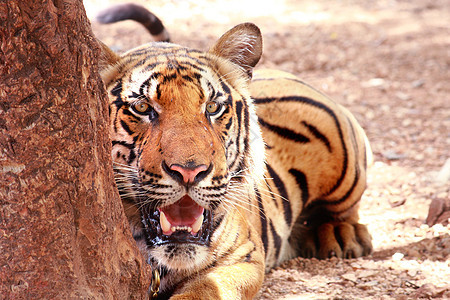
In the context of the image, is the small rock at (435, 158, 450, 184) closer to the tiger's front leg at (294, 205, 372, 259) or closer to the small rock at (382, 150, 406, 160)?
the small rock at (382, 150, 406, 160)

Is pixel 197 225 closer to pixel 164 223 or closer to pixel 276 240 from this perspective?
pixel 164 223

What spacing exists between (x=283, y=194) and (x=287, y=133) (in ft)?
1.34

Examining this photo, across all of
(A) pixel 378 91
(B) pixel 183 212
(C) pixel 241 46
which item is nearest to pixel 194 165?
(B) pixel 183 212

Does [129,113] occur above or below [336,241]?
above

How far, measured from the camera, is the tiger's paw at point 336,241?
3525 mm

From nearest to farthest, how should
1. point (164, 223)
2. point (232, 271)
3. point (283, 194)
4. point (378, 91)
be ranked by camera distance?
1. point (164, 223)
2. point (232, 271)
3. point (283, 194)
4. point (378, 91)

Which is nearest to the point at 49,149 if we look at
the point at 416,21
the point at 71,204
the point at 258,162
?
the point at 71,204

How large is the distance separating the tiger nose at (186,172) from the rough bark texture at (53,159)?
0.25m

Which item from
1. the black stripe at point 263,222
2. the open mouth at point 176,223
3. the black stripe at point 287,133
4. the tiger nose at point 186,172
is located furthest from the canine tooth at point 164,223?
the black stripe at point 287,133

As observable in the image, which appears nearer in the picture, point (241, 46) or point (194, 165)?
point (194, 165)

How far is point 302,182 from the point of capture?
3695 mm

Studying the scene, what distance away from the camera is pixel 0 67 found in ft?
4.89

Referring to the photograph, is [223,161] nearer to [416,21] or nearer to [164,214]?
[164,214]

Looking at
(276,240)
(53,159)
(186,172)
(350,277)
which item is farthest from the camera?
(276,240)
